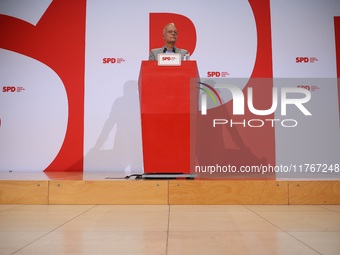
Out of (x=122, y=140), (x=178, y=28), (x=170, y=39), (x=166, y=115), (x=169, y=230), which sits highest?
(x=178, y=28)

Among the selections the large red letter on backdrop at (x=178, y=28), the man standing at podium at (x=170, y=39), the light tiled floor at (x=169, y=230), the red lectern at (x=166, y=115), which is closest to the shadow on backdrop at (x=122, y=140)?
the large red letter on backdrop at (x=178, y=28)

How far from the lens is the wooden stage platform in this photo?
1.75m

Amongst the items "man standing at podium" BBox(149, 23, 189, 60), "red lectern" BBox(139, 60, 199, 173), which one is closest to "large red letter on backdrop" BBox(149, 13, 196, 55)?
"man standing at podium" BBox(149, 23, 189, 60)

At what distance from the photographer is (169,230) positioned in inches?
45.8

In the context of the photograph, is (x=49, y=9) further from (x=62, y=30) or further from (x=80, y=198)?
(x=80, y=198)

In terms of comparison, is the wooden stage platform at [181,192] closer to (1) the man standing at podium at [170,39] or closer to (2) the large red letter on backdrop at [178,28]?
(1) the man standing at podium at [170,39]

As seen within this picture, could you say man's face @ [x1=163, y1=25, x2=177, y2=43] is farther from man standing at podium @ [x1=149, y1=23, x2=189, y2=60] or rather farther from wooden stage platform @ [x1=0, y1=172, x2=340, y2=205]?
wooden stage platform @ [x1=0, y1=172, x2=340, y2=205]

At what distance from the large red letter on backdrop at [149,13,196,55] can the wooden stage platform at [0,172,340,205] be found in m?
2.09

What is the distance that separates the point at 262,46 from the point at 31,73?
2.66 m

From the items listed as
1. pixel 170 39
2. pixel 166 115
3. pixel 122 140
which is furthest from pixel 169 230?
pixel 122 140

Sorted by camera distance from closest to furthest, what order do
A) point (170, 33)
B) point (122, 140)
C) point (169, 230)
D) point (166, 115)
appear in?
point (169, 230)
point (166, 115)
point (170, 33)
point (122, 140)

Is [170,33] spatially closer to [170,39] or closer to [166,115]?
[170,39]

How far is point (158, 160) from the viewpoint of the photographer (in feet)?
6.19

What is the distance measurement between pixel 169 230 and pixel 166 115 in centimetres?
85
